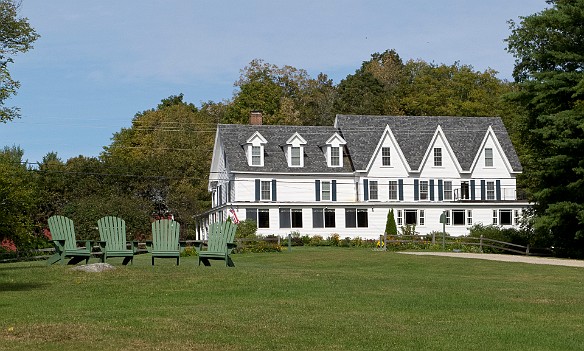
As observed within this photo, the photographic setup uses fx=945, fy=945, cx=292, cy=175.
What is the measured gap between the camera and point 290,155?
64938 millimetres

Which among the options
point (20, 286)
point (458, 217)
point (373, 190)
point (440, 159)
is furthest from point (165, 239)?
point (440, 159)

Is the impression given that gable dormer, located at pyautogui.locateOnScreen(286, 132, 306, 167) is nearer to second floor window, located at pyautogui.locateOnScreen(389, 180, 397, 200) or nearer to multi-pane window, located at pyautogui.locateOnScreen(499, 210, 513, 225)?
second floor window, located at pyautogui.locateOnScreen(389, 180, 397, 200)

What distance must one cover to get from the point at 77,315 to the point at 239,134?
53.2 metres

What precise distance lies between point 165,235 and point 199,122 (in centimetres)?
6120

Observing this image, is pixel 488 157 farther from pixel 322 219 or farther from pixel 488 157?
pixel 322 219

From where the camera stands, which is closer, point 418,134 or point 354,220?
point 354,220

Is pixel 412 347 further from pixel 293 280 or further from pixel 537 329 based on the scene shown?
pixel 293 280

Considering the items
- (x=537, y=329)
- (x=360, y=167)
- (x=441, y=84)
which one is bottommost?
(x=537, y=329)

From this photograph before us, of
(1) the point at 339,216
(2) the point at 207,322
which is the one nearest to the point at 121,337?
(2) the point at 207,322

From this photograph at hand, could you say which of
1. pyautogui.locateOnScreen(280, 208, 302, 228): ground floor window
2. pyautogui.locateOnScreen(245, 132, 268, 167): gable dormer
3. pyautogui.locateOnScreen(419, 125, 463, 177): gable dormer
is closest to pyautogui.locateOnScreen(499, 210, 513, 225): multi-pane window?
pyautogui.locateOnScreen(419, 125, 463, 177): gable dormer

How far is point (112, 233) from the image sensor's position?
2316 centimetres

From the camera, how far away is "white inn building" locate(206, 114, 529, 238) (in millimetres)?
64000

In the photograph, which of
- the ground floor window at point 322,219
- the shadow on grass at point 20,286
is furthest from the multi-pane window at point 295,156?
the shadow on grass at point 20,286

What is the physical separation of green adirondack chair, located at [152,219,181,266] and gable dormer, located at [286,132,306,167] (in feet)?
137
